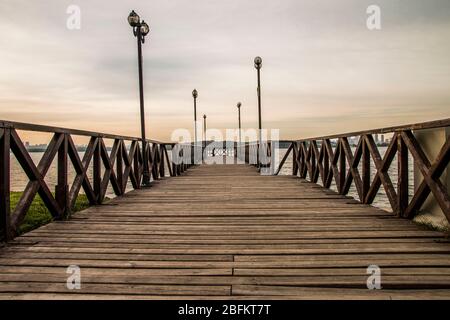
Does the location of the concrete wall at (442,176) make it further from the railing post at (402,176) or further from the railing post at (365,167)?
the railing post at (365,167)

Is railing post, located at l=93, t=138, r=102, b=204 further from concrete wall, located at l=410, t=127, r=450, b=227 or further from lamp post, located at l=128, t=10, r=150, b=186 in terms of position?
concrete wall, located at l=410, t=127, r=450, b=227

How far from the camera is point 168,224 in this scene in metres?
4.24

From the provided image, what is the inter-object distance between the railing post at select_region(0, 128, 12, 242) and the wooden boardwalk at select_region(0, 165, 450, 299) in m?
0.17

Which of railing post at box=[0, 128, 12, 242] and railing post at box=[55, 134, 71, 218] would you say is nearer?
railing post at box=[0, 128, 12, 242]

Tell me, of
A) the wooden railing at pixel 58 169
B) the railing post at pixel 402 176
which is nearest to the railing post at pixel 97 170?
the wooden railing at pixel 58 169

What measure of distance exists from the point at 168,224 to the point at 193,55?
21.0 metres

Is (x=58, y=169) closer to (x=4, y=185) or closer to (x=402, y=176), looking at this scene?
(x=4, y=185)

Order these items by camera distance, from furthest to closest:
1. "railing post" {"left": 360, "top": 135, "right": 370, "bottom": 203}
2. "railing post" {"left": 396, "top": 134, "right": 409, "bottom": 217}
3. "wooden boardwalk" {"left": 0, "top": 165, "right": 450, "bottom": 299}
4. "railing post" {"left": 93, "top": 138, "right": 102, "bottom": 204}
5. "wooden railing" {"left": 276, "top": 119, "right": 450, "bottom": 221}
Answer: "railing post" {"left": 93, "top": 138, "right": 102, "bottom": 204} → "railing post" {"left": 360, "top": 135, "right": 370, "bottom": 203} → "railing post" {"left": 396, "top": 134, "right": 409, "bottom": 217} → "wooden railing" {"left": 276, "top": 119, "right": 450, "bottom": 221} → "wooden boardwalk" {"left": 0, "top": 165, "right": 450, "bottom": 299}

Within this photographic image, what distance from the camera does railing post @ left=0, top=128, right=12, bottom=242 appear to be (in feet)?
10.4

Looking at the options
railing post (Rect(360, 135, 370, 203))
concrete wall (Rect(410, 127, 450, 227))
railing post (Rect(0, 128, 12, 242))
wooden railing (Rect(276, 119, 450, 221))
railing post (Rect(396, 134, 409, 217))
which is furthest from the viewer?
railing post (Rect(360, 135, 370, 203))

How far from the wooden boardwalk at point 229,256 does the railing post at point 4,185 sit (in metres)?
0.17

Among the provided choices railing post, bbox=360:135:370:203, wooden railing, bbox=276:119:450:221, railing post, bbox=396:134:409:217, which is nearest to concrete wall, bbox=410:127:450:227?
wooden railing, bbox=276:119:450:221
